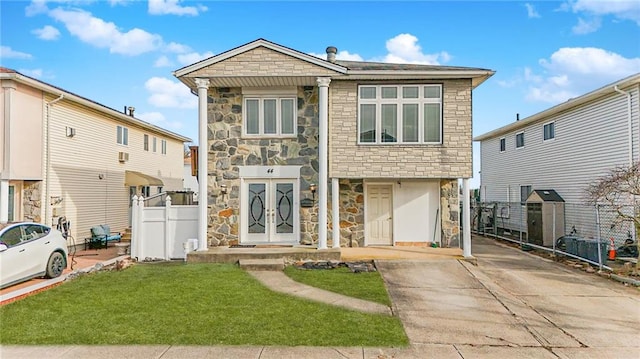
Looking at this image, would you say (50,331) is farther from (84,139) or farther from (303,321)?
(84,139)

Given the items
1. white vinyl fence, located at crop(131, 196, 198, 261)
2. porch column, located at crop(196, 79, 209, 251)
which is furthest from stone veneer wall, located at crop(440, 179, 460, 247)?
white vinyl fence, located at crop(131, 196, 198, 261)

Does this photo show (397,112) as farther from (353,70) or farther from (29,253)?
(29,253)

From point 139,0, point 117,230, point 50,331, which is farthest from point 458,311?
point 117,230

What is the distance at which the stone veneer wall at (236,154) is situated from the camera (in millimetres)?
11719

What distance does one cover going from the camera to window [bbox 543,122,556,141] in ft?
54.1

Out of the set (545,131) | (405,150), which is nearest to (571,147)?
(545,131)

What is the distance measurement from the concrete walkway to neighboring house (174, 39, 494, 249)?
2.15 meters

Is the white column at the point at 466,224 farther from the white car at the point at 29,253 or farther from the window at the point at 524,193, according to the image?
the white car at the point at 29,253

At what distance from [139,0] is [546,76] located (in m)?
15.5

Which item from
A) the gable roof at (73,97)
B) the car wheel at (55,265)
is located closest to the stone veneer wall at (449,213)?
the car wheel at (55,265)

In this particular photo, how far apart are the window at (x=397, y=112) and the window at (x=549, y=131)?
27.3ft

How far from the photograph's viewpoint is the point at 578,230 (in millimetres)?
14453

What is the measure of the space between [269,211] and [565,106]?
1182 centimetres

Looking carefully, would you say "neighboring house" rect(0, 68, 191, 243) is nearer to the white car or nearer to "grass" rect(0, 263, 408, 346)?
the white car
